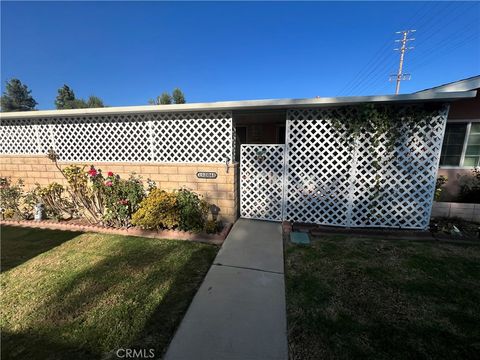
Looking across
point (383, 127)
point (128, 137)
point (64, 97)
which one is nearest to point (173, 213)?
point (128, 137)

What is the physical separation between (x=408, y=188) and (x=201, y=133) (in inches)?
177

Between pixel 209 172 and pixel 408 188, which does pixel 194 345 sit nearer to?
pixel 209 172

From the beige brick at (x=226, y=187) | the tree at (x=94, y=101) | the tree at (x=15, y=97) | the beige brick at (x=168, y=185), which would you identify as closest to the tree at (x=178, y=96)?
the tree at (x=94, y=101)

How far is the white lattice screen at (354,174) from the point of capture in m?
4.18

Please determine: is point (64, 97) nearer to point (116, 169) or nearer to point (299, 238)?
point (116, 169)

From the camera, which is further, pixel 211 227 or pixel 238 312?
pixel 211 227

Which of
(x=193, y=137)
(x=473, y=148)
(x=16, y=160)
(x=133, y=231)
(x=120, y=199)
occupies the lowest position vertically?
(x=133, y=231)

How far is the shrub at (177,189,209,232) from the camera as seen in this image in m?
4.22

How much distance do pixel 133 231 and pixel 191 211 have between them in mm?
1329

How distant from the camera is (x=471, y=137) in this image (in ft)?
18.5

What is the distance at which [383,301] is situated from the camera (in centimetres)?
249

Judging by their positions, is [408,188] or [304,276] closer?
[304,276]

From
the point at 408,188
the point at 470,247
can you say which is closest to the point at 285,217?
the point at 408,188

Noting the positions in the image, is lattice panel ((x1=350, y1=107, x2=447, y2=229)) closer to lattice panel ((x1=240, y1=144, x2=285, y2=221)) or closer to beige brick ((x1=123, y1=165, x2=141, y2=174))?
lattice panel ((x1=240, y1=144, x2=285, y2=221))
